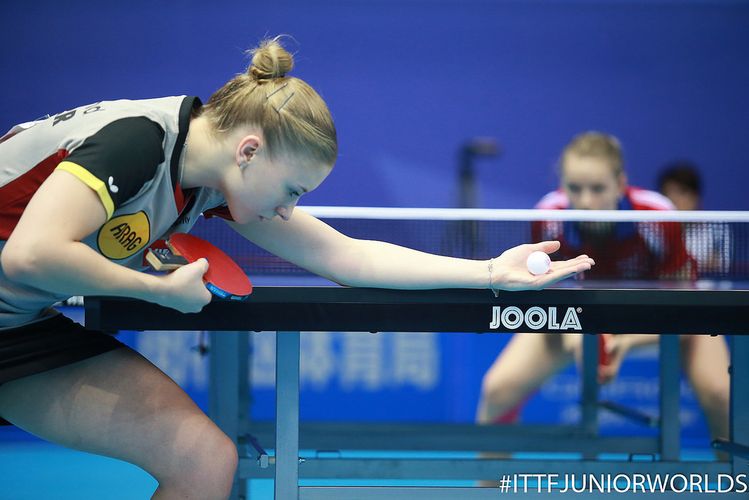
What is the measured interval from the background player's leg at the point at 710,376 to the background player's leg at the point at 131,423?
2.85 meters

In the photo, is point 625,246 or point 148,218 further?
point 625,246

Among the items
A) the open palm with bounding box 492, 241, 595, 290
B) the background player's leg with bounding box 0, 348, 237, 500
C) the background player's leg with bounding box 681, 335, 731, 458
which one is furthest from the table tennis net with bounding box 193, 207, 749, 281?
the background player's leg with bounding box 0, 348, 237, 500

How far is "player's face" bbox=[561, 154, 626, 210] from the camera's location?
4.55 m

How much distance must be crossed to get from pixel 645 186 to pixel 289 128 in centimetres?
552

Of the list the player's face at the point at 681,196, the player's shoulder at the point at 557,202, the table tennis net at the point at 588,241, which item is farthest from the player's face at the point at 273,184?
the player's face at the point at 681,196

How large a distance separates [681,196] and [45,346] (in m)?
5.65

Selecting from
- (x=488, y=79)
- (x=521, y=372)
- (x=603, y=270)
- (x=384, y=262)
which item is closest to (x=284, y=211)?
(x=384, y=262)

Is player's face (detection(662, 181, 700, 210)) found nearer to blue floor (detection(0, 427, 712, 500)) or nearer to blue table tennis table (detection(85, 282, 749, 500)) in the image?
blue floor (detection(0, 427, 712, 500))

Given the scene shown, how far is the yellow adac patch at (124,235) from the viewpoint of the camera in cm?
189

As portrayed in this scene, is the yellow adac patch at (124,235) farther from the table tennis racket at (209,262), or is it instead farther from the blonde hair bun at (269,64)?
the blonde hair bun at (269,64)

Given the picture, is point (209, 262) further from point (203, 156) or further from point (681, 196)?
point (681, 196)

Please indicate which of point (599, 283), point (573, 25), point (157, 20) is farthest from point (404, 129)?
point (599, 283)

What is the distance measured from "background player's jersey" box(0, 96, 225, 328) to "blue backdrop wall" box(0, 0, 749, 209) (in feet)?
16.1

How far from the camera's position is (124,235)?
1929 millimetres
